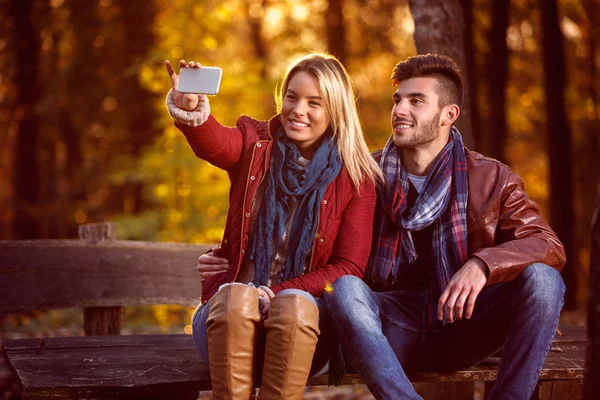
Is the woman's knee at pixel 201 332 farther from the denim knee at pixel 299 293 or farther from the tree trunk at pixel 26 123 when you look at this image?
the tree trunk at pixel 26 123

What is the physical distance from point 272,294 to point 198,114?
0.89m

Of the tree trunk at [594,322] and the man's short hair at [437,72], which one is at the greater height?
the man's short hair at [437,72]

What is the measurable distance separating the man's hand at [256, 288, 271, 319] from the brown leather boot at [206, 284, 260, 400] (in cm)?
18

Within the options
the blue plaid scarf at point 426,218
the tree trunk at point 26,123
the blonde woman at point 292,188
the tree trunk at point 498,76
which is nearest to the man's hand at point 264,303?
the blonde woman at point 292,188

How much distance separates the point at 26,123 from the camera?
13.1 metres

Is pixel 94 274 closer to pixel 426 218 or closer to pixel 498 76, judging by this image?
pixel 426 218

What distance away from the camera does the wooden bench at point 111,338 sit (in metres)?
3.23

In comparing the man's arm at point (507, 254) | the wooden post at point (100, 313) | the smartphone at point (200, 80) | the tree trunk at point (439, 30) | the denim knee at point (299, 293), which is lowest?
Result: the wooden post at point (100, 313)

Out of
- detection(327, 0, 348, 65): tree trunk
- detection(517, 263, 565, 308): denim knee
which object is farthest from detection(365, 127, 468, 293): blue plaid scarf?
detection(327, 0, 348, 65): tree trunk

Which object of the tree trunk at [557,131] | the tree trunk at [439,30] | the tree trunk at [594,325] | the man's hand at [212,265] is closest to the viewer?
the tree trunk at [594,325]

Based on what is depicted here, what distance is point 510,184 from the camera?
12.0 ft

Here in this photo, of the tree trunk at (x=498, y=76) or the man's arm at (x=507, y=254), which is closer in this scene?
the man's arm at (x=507, y=254)

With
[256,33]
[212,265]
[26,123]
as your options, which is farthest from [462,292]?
[256,33]

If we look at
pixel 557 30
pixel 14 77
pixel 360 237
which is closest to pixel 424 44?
pixel 360 237
